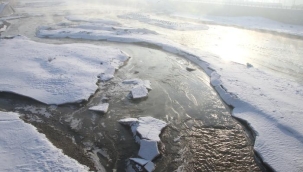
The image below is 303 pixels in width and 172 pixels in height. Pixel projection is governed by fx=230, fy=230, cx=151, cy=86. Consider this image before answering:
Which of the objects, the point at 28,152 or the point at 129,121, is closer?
the point at 28,152

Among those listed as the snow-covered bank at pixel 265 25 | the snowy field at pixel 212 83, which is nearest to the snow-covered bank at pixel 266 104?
the snowy field at pixel 212 83

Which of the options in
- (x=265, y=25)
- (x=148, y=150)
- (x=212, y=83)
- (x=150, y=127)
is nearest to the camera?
(x=148, y=150)

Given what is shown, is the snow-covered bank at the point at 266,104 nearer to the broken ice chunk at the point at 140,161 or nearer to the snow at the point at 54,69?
the broken ice chunk at the point at 140,161

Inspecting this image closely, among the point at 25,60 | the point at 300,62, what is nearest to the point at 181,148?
the point at 25,60

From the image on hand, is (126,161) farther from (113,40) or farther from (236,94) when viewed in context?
(113,40)

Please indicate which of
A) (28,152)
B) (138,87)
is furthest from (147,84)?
(28,152)

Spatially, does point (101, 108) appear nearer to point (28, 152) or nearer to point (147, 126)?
point (147, 126)

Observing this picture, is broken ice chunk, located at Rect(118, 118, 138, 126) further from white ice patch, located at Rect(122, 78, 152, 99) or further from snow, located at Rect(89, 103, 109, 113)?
white ice patch, located at Rect(122, 78, 152, 99)

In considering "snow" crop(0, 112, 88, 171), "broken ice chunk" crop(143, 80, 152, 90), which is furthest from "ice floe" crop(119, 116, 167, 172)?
"broken ice chunk" crop(143, 80, 152, 90)
